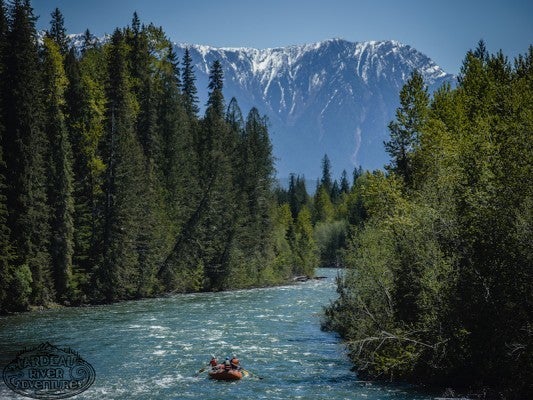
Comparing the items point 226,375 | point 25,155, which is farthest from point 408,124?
point 25,155

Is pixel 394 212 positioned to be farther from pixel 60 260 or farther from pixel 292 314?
pixel 60 260

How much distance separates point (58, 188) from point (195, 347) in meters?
23.5

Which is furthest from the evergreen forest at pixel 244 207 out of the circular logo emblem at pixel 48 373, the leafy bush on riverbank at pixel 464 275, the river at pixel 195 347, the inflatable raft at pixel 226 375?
the circular logo emblem at pixel 48 373

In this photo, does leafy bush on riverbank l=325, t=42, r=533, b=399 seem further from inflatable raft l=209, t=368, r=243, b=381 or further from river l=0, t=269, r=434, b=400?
inflatable raft l=209, t=368, r=243, b=381

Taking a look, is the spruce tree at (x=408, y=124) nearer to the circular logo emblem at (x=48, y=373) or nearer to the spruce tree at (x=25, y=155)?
the circular logo emblem at (x=48, y=373)

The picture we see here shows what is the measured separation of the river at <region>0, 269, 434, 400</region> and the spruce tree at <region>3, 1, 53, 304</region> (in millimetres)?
4646

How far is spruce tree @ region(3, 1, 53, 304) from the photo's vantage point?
1719 inches

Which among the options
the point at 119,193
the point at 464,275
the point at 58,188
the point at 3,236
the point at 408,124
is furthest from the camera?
the point at 119,193

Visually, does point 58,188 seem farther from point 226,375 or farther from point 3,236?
point 226,375

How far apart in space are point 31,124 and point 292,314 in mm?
25130

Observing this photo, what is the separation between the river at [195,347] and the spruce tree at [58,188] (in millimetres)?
3703

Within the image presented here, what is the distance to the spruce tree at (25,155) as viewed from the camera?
4366cm

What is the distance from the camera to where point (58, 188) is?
160 ft

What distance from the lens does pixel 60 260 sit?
48625mm
